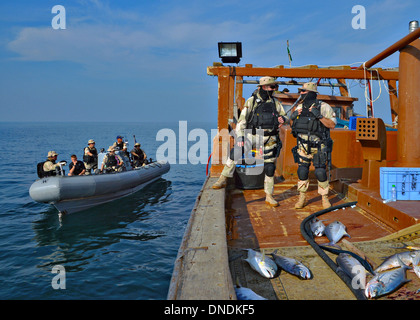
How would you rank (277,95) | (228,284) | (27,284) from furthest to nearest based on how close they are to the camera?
(277,95)
(27,284)
(228,284)

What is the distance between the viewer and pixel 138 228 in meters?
10.6

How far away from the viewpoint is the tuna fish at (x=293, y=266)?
3268 millimetres

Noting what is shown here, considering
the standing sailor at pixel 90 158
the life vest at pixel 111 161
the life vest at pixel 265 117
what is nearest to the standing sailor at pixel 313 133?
the life vest at pixel 265 117

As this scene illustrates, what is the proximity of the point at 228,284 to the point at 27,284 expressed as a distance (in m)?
5.91

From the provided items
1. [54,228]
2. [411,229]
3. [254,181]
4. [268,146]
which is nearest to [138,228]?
[54,228]

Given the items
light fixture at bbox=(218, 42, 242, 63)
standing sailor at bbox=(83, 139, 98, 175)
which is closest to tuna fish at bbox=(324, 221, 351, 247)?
light fixture at bbox=(218, 42, 242, 63)

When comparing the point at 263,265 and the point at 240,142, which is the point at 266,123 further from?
the point at 263,265

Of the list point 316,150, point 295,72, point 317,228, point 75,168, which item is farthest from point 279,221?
point 75,168

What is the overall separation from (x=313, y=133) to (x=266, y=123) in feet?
2.80

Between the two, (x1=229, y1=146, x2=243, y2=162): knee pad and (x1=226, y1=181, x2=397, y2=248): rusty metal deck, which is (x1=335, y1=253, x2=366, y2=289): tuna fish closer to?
(x1=226, y1=181, x2=397, y2=248): rusty metal deck

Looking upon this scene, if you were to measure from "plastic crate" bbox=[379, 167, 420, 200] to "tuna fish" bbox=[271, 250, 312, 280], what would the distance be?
8.42 ft

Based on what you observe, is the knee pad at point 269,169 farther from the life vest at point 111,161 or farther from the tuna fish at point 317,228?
the life vest at point 111,161

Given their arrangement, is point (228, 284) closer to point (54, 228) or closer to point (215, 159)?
point (215, 159)

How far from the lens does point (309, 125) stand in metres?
5.55
